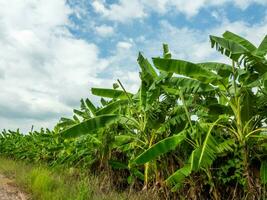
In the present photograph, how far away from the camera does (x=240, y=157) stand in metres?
8.69

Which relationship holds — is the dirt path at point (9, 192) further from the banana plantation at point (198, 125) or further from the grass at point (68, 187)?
the banana plantation at point (198, 125)

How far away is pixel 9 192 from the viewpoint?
11.6m

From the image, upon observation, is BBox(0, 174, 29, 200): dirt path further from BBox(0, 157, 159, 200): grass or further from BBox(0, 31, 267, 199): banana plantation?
BBox(0, 31, 267, 199): banana plantation

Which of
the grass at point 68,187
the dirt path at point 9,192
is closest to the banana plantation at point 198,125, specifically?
the grass at point 68,187

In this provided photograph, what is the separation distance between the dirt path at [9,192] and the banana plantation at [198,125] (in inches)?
100

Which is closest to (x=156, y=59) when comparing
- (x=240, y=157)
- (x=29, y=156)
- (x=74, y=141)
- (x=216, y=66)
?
(x=216, y=66)

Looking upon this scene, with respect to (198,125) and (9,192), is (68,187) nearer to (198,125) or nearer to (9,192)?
(9,192)

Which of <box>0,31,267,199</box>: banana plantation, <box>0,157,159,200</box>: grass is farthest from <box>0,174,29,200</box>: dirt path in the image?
<box>0,31,267,199</box>: banana plantation

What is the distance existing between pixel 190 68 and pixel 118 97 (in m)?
3.42

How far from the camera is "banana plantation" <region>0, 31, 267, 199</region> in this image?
8.20 metres

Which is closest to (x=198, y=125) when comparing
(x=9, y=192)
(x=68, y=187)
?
(x=68, y=187)

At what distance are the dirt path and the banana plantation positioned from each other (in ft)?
8.35

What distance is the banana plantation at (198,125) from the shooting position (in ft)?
26.9

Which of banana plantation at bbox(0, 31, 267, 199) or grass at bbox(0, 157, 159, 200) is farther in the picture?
grass at bbox(0, 157, 159, 200)
